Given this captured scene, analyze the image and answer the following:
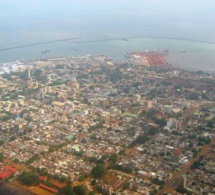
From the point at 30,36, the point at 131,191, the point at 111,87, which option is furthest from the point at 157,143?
the point at 30,36

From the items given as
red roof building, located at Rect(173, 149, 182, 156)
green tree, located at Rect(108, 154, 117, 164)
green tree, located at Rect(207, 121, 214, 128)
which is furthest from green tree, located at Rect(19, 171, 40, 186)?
green tree, located at Rect(207, 121, 214, 128)

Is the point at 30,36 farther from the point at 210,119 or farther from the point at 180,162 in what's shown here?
the point at 180,162

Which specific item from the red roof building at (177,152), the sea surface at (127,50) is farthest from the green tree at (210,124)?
the sea surface at (127,50)

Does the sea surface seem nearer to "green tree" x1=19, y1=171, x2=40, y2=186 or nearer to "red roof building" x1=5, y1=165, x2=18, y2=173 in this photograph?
"red roof building" x1=5, y1=165, x2=18, y2=173

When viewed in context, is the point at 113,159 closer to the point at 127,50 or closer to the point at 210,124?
the point at 210,124

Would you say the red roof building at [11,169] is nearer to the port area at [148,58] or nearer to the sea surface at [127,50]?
the port area at [148,58]
